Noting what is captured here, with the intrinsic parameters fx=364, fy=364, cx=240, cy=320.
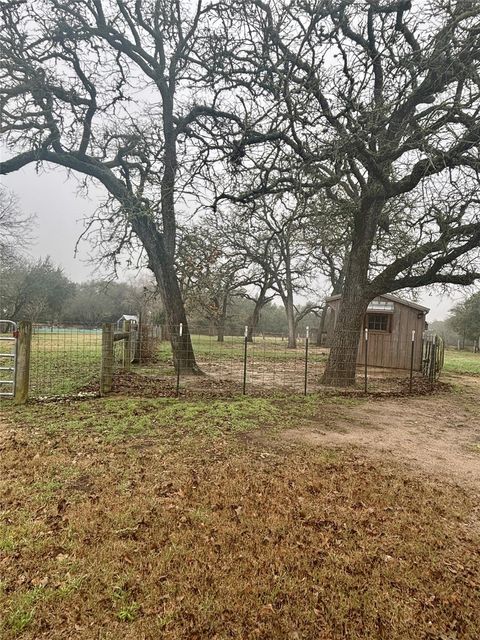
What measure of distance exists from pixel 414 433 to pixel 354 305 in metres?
3.92

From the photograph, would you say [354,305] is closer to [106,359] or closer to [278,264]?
[106,359]

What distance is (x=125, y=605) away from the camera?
179cm

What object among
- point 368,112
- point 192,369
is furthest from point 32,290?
point 368,112

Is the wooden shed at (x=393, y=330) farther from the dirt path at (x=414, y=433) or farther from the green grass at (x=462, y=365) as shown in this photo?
the dirt path at (x=414, y=433)

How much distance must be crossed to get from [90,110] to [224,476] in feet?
30.1

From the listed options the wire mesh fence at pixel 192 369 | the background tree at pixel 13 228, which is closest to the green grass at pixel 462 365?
the wire mesh fence at pixel 192 369

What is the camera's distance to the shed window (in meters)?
13.0

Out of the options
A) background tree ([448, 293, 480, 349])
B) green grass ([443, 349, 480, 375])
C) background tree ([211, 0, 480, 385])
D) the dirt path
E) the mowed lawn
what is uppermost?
background tree ([211, 0, 480, 385])

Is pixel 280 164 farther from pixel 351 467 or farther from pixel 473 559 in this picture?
pixel 473 559

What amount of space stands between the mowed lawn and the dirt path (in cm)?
47

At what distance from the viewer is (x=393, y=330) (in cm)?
1284

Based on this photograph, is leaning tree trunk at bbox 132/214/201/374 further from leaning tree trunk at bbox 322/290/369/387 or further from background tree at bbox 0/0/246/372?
leaning tree trunk at bbox 322/290/369/387

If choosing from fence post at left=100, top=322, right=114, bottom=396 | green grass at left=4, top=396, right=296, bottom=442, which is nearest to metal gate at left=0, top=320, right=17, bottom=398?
green grass at left=4, top=396, right=296, bottom=442

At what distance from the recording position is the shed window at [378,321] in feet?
42.5
